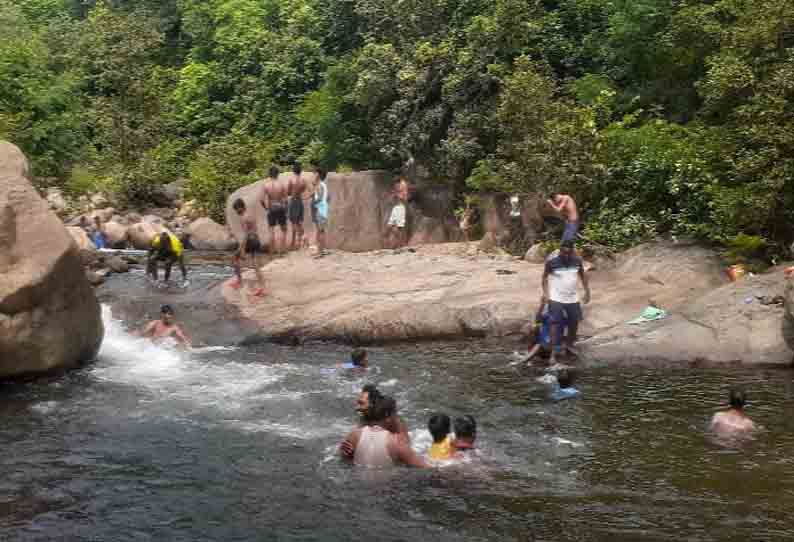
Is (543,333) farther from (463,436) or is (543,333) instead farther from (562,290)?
(463,436)

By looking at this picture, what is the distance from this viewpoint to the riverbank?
12.9m

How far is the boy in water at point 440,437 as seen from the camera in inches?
356

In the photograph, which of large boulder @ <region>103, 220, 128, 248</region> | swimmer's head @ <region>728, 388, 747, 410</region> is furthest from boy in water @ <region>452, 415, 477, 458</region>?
large boulder @ <region>103, 220, 128, 248</region>

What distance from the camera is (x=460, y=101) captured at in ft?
71.9

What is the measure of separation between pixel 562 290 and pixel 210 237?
13.7 m

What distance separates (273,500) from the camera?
27.6 ft

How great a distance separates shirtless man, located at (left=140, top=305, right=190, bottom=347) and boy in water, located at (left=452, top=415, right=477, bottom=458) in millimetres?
6337

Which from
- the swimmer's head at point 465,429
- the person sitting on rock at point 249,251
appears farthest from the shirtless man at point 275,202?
the swimmer's head at point 465,429

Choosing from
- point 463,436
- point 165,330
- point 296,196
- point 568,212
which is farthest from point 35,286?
point 296,196

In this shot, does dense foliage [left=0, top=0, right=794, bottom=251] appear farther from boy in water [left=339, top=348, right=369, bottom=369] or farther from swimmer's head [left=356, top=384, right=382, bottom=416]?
swimmer's head [left=356, top=384, right=382, bottom=416]

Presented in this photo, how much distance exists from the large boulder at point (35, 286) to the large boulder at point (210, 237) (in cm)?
1115

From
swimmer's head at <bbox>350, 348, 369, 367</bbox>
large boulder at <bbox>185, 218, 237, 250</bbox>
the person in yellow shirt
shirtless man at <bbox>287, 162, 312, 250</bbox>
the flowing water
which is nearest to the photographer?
the flowing water

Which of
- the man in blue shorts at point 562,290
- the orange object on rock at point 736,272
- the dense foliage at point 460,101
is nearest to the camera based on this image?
the man in blue shorts at point 562,290

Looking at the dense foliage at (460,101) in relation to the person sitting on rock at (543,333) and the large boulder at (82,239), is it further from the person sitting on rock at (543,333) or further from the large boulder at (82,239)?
the large boulder at (82,239)
